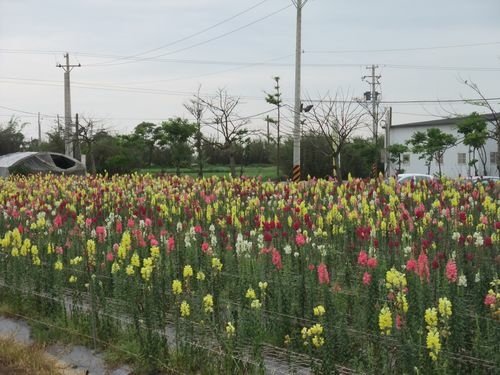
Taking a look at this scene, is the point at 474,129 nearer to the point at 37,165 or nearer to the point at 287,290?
the point at 37,165

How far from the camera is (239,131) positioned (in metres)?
36.6

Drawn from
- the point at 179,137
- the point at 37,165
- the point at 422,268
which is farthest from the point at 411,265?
the point at 179,137

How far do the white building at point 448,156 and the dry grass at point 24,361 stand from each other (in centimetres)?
4115

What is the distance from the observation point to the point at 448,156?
49.8 metres

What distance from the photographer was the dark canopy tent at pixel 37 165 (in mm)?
30969

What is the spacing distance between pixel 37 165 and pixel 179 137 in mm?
Answer: 12332

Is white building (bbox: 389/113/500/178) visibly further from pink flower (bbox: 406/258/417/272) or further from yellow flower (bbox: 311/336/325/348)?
yellow flower (bbox: 311/336/325/348)

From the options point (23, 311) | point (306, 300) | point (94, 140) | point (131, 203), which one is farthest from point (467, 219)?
point (94, 140)

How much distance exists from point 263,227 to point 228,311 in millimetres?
2042

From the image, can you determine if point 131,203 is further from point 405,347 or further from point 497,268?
point 405,347

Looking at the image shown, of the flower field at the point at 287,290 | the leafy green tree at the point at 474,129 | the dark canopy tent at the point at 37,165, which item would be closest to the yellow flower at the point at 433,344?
A: the flower field at the point at 287,290

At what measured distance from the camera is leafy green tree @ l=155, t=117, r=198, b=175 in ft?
139

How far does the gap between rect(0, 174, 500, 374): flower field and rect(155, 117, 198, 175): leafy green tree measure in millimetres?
34050

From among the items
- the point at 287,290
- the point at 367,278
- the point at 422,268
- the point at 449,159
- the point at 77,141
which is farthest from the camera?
the point at 449,159
